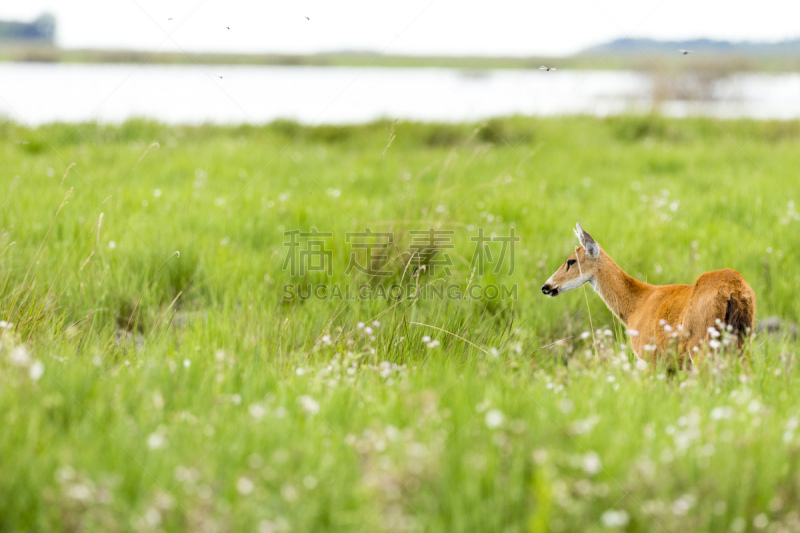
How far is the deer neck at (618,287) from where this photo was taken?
5.02 metres

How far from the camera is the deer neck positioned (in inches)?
198

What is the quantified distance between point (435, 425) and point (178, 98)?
20123mm

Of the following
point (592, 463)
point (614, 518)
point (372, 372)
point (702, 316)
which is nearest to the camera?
point (614, 518)

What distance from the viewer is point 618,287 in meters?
5.05

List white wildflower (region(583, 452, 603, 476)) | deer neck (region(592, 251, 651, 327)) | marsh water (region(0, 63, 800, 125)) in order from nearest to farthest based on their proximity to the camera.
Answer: white wildflower (region(583, 452, 603, 476)) < deer neck (region(592, 251, 651, 327)) < marsh water (region(0, 63, 800, 125))

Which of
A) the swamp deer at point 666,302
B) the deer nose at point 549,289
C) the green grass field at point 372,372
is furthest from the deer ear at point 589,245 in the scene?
the green grass field at point 372,372

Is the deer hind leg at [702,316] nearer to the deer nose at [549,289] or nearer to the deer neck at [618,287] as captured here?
the deer neck at [618,287]

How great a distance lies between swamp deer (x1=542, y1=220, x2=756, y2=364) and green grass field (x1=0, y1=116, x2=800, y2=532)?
0.70ft

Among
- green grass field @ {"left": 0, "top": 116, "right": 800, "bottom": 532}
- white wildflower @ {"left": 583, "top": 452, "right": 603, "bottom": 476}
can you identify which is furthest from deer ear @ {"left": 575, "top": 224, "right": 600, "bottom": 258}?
white wildflower @ {"left": 583, "top": 452, "right": 603, "bottom": 476}

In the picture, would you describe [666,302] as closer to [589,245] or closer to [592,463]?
[589,245]

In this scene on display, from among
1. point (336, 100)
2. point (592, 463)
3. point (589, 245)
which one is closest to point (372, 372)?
point (592, 463)

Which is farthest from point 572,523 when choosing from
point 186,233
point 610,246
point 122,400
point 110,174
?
point 110,174

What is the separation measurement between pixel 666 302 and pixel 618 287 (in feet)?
1.94

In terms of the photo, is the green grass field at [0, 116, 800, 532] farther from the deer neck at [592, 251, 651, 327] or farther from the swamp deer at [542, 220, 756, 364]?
the deer neck at [592, 251, 651, 327]
